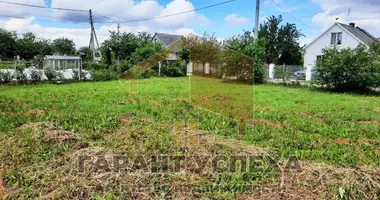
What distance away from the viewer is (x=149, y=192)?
2357mm

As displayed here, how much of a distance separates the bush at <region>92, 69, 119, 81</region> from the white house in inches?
595

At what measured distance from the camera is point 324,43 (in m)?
24.1

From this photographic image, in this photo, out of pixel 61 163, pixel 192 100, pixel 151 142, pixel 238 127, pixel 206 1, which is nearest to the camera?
pixel 61 163

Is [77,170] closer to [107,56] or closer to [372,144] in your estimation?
[372,144]

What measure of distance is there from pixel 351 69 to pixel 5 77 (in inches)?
531

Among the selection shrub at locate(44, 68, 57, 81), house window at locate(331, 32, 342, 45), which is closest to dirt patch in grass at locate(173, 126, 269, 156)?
shrub at locate(44, 68, 57, 81)

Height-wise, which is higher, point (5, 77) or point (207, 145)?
point (5, 77)

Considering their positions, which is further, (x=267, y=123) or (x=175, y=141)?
(x=267, y=123)

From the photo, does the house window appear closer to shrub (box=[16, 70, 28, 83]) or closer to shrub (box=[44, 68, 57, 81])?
shrub (box=[44, 68, 57, 81])

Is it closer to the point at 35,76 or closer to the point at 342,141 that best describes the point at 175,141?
the point at 342,141

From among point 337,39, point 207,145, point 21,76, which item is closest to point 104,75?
point 21,76

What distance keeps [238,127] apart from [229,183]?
6.81ft

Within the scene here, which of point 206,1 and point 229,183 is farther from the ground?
point 206,1

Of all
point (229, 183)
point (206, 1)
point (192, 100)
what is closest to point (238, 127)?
point (229, 183)
